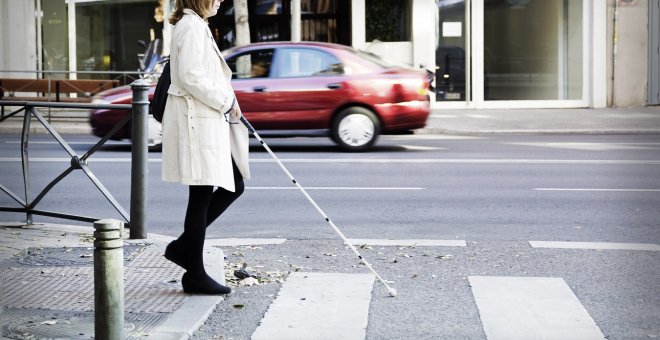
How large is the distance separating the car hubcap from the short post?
1116 centimetres

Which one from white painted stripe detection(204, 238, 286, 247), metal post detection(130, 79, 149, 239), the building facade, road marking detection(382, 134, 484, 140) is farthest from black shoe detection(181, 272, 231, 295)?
the building facade

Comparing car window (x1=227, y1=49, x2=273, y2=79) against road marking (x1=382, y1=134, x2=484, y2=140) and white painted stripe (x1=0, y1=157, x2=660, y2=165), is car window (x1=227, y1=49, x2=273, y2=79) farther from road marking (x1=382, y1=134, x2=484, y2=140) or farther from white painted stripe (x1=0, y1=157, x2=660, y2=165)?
road marking (x1=382, y1=134, x2=484, y2=140)

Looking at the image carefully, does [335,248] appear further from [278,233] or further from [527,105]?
[527,105]

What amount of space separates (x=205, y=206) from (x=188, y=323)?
2.87ft

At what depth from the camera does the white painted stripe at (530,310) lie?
5.55 m

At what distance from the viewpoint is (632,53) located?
26.0 m

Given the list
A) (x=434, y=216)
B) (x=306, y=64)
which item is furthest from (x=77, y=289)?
(x=306, y=64)

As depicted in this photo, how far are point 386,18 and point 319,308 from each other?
2116cm

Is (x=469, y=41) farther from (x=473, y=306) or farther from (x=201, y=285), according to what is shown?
(x=201, y=285)

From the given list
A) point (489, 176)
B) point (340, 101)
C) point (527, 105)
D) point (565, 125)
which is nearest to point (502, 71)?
point (527, 105)

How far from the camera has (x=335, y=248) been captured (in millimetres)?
8039

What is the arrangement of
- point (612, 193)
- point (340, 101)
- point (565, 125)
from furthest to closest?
1. point (565, 125)
2. point (340, 101)
3. point (612, 193)

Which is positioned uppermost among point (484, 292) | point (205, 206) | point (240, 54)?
point (240, 54)

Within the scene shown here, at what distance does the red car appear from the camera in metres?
15.9
